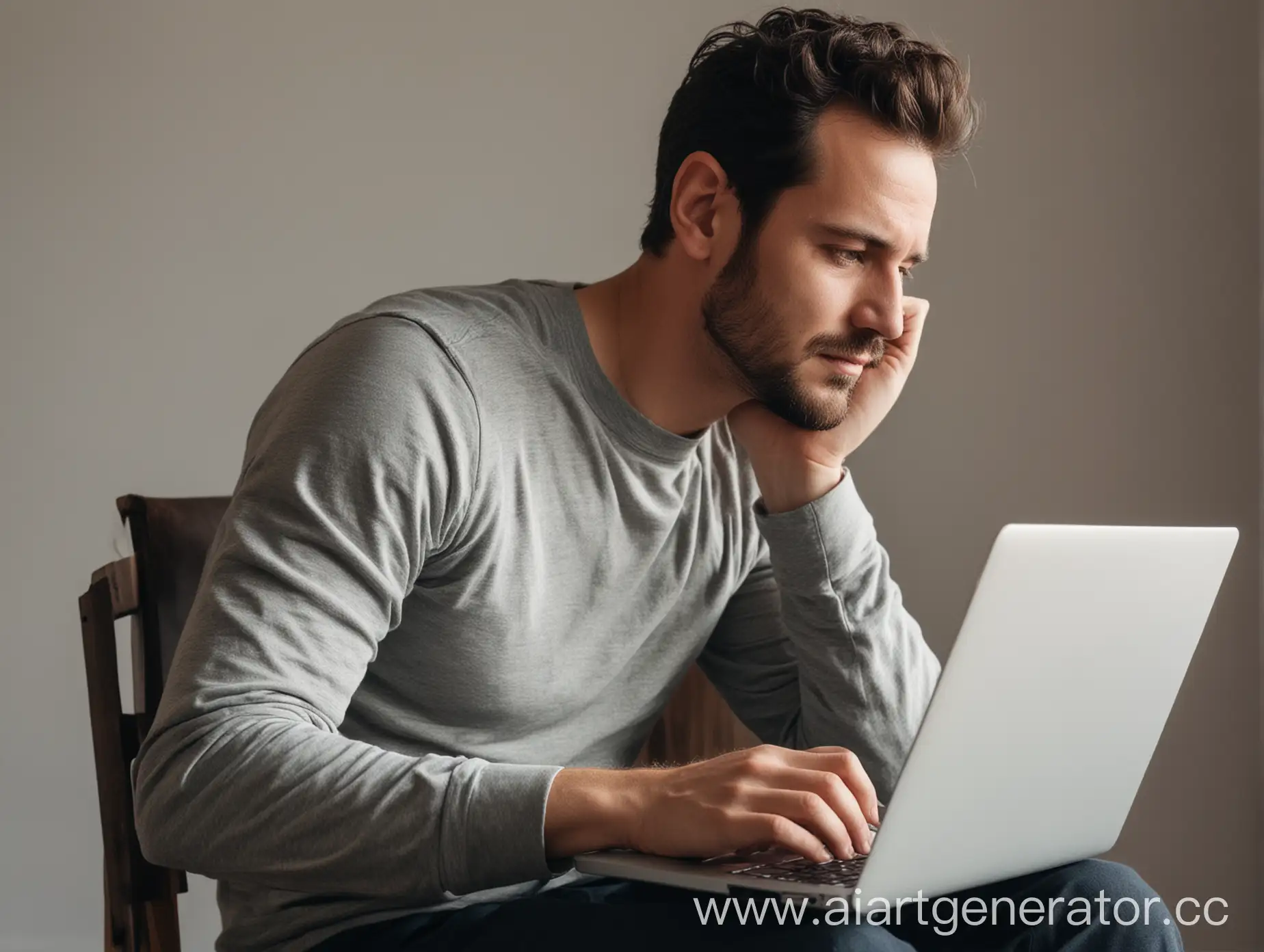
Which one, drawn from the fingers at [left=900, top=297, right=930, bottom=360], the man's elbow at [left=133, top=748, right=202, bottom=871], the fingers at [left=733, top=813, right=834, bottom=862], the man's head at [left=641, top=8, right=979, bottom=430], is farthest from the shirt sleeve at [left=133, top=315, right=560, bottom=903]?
the fingers at [left=900, top=297, right=930, bottom=360]

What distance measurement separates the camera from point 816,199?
1.17 meters

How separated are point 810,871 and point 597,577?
42 centimetres

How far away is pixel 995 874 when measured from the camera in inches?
34.9

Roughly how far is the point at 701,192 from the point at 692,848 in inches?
26.2

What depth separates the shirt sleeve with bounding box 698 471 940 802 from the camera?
1.23 metres

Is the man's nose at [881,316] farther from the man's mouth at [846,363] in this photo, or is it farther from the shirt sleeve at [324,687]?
the shirt sleeve at [324,687]

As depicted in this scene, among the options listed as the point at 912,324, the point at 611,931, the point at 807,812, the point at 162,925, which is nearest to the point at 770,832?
the point at 807,812

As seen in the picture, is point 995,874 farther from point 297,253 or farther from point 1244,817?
point 297,253

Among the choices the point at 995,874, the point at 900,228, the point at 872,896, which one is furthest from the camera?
the point at 900,228

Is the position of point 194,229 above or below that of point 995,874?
above

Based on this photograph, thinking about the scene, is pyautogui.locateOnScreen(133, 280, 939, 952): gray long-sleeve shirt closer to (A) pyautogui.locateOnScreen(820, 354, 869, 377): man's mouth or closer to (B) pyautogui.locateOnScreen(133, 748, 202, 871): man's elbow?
(B) pyautogui.locateOnScreen(133, 748, 202, 871): man's elbow

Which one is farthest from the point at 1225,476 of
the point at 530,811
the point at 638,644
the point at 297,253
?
the point at 530,811

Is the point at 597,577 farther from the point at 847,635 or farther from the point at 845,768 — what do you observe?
the point at 845,768

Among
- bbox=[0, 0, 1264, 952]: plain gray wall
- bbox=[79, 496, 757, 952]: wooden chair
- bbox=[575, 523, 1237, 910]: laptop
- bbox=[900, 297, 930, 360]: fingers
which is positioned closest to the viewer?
bbox=[575, 523, 1237, 910]: laptop
